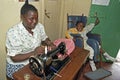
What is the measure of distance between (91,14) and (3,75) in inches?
81.1

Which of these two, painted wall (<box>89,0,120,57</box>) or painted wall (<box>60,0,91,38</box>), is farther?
painted wall (<box>60,0,91,38</box>)

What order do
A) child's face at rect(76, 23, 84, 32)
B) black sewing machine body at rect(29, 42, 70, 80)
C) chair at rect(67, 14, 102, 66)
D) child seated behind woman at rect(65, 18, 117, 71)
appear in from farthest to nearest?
child's face at rect(76, 23, 84, 32)
child seated behind woman at rect(65, 18, 117, 71)
chair at rect(67, 14, 102, 66)
black sewing machine body at rect(29, 42, 70, 80)

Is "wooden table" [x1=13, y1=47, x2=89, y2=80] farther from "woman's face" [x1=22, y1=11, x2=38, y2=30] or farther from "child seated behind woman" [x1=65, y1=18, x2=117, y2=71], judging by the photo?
"child seated behind woman" [x1=65, y1=18, x2=117, y2=71]

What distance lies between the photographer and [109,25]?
125 inches

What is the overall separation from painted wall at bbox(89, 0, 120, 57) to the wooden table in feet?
5.54

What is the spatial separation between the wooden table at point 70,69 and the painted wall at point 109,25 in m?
1.69

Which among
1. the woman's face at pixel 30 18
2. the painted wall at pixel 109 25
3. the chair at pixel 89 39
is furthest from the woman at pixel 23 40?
the painted wall at pixel 109 25

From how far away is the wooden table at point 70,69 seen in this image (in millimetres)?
1215

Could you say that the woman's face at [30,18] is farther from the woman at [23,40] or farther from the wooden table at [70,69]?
the wooden table at [70,69]

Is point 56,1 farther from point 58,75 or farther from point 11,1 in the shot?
point 58,75

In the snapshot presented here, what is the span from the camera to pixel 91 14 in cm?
322

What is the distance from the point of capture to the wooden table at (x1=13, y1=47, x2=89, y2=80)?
47.8 inches

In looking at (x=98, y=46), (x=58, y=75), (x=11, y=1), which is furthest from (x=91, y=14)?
(x=58, y=75)

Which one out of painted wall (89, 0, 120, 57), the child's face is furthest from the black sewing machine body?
painted wall (89, 0, 120, 57)
